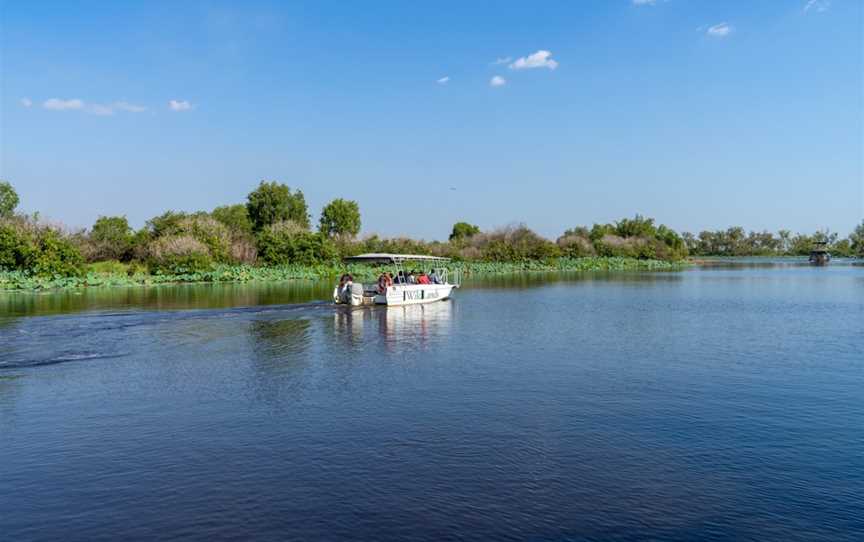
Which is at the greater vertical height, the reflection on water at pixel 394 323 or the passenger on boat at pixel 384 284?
the passenger on boat at pixel 384 284

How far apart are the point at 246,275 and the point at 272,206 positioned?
32.5m

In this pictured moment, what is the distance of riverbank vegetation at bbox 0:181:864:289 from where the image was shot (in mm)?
50562

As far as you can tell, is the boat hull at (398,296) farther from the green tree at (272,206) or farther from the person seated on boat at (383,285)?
the green tree at (272,206)

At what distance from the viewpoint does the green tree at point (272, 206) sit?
88625 millimetres

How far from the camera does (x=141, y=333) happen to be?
24.4 meters

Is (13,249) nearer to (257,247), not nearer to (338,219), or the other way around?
(257,247)

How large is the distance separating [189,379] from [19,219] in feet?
172

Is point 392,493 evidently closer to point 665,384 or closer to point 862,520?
point 862,520

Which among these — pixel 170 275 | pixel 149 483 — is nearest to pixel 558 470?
pixel 149 483

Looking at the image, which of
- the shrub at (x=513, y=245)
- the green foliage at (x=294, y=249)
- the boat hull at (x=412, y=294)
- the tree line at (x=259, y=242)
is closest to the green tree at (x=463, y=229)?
the tree line at (x=259, y=242)

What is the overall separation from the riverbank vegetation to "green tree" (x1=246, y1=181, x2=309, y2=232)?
13cm

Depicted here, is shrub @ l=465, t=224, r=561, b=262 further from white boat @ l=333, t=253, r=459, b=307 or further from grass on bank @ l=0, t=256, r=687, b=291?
white boat @ l=333, t=253, r=459, b=307

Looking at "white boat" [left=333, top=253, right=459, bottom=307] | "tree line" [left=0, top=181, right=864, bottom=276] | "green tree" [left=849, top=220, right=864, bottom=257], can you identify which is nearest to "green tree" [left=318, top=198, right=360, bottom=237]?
"tree line" [left=0, top=181, right=864, bottom=276]

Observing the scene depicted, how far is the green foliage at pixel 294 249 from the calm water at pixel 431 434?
4195 centimetres
